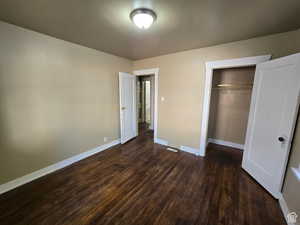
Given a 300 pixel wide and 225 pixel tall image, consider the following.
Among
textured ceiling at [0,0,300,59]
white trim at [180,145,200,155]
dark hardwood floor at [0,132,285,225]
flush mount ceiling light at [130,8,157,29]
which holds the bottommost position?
dark hardwood floor at [0,132,285,225]

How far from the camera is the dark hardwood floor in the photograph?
154 cm

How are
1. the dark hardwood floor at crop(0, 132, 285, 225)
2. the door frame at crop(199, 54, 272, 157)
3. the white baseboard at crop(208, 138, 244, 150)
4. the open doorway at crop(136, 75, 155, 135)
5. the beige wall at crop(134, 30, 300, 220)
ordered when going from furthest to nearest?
the open doorway at crop(136, 75, 155, 135), the white baseboard at crop(208, 138, 244, 150), the door frame at crop(199, 54, 272, 157), the beige wall at crop(134, 30, 300, 220), the dark hardwood floor at crop(0, 132, 285, 225)

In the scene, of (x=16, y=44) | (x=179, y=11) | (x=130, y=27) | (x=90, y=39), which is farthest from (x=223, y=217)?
(x=16, y=44)

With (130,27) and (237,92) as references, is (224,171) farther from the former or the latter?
(130,27)

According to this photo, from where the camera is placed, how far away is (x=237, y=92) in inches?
134

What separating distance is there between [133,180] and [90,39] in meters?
2.71

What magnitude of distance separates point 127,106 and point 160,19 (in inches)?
98.8

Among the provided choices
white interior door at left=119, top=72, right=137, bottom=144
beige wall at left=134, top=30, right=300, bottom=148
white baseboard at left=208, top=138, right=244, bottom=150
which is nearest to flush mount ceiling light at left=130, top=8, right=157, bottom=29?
beige wall at left=134, top=30, right=300, bottom=148

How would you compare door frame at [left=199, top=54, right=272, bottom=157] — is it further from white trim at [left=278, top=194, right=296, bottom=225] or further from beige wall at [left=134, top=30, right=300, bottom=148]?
white trim at [left=278, top=194, right=296, bottom=225]

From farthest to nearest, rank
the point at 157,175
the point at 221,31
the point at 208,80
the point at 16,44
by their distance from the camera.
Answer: the point at 208,80 < the point at 157,175 < the point at 221,31 < the point at 16,44

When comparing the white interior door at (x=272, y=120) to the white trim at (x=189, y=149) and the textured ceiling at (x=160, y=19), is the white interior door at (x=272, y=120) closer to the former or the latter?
the textured ceiling at (x=160, y=19)

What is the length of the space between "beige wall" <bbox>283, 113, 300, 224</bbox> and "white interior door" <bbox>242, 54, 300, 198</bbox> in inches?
2.1

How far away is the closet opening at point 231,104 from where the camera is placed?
3309 millimetres

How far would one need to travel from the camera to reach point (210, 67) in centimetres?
271
